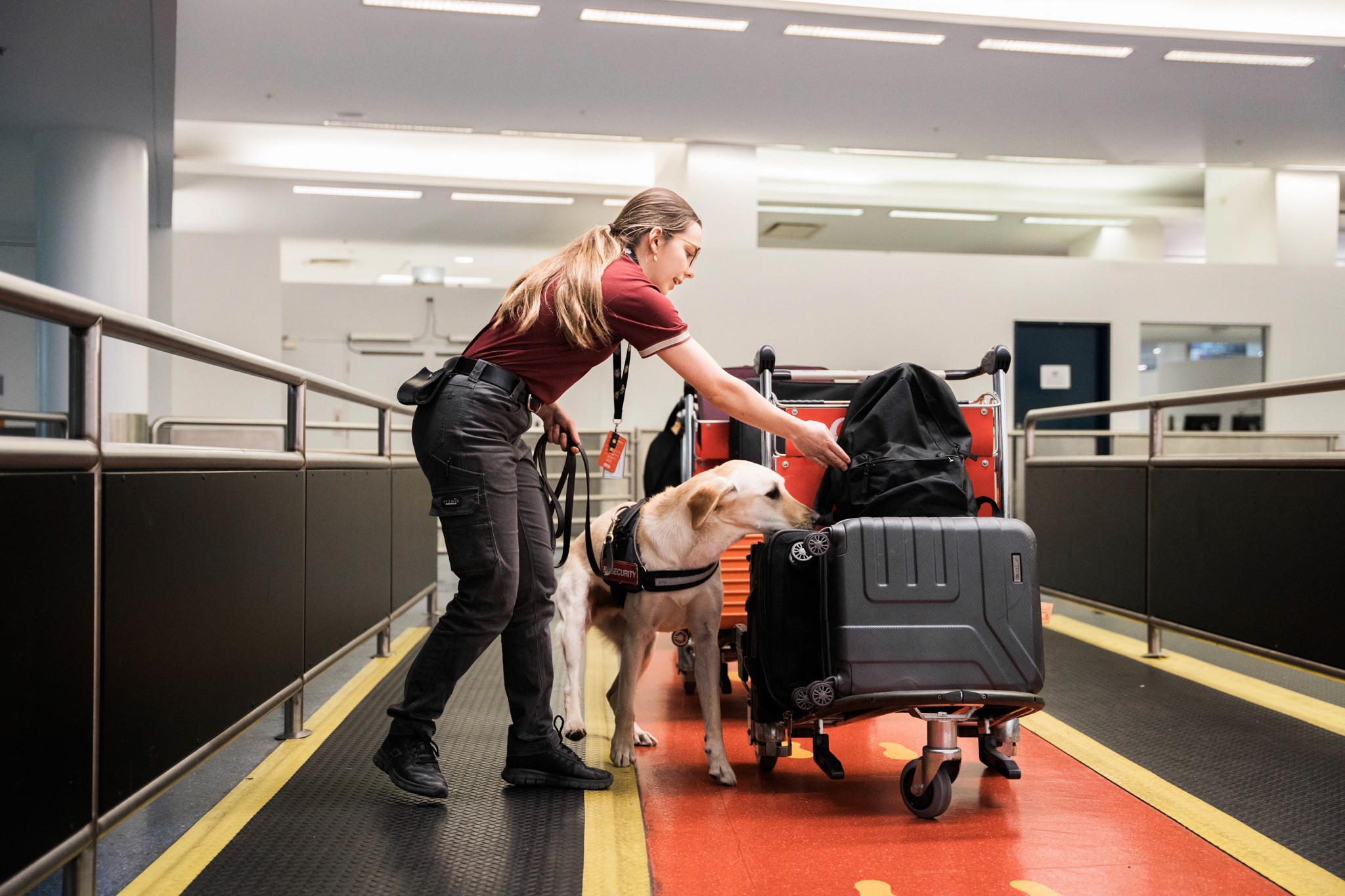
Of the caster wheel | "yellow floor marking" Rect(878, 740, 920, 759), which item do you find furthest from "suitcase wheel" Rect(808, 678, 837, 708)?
"yellow floor marking" Rect(878, 740, 920, 759)

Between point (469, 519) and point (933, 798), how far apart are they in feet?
4.82

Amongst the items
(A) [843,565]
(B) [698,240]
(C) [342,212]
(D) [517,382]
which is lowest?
(A) [843,565]

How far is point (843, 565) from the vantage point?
8.32 ft

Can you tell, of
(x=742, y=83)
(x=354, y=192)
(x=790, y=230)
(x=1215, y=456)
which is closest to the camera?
(x=1215, y=456)

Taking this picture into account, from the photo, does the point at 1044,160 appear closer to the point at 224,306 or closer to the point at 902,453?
the point at 224,306

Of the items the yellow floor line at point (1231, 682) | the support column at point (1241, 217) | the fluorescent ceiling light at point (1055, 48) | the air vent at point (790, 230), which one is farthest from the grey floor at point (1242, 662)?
the air vent at point (790, 230)

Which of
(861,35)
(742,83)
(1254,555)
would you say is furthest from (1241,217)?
(1254,555)

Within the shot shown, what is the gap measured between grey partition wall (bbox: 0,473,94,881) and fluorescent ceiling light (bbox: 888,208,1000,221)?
1422cm

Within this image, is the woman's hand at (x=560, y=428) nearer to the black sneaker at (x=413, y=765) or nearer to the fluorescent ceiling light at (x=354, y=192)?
the black sneaker at (x=413, y=765)

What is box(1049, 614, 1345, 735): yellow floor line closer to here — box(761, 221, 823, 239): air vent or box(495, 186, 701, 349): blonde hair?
box(495, 186, 701, 349): blonde hair

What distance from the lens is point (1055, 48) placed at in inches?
359

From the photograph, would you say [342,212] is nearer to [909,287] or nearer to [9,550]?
[909,287]

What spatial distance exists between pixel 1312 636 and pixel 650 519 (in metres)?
2.45

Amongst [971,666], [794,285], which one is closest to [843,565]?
[971,666]
